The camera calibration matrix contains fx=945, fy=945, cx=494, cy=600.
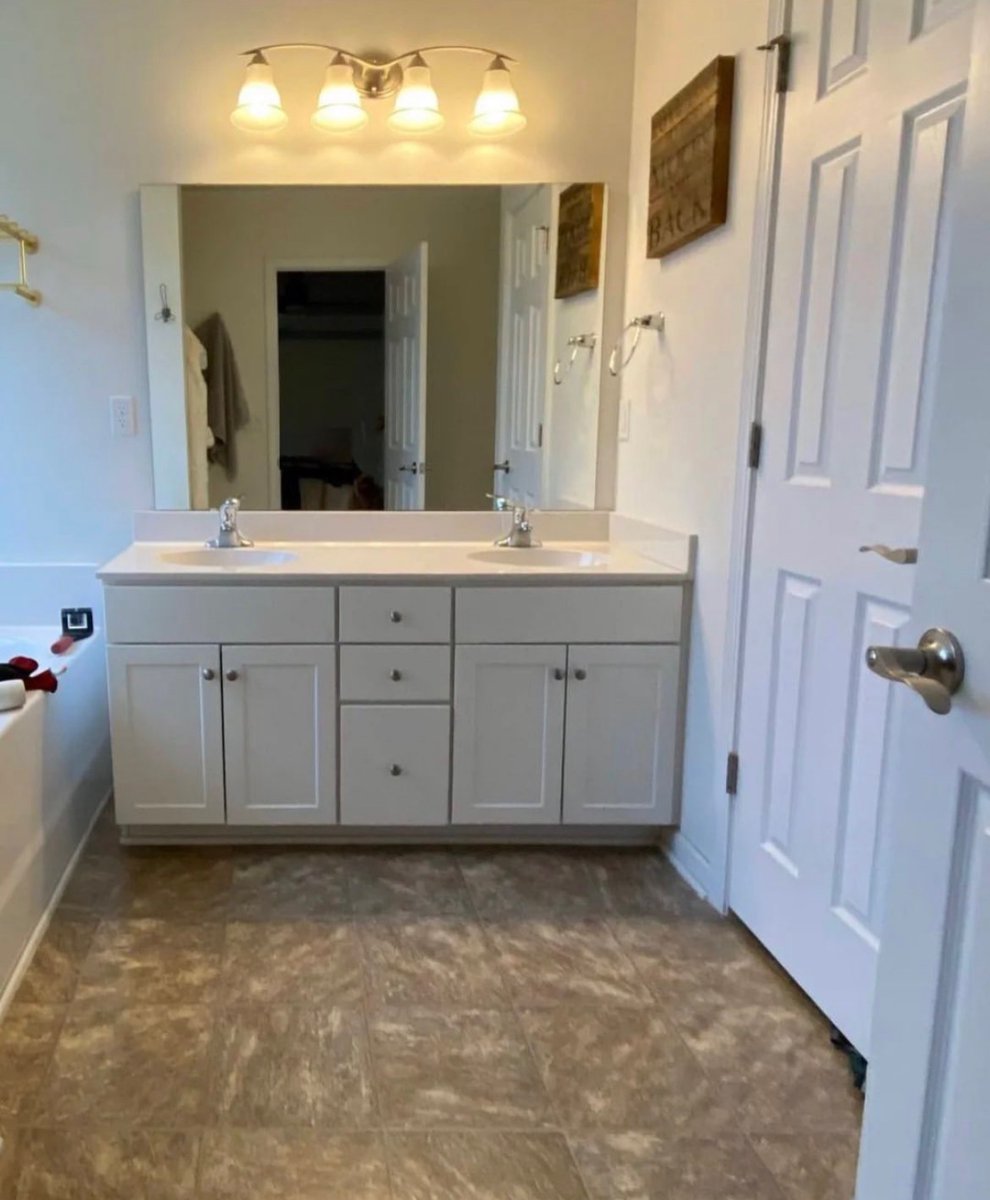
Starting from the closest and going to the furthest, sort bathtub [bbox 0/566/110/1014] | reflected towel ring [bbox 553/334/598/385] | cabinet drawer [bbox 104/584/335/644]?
bathtub [bbox 0/566/110/1014], cabinet drawer [bbox 104/584/335/644], reflected towel ring [bbox 553/334/598/385]

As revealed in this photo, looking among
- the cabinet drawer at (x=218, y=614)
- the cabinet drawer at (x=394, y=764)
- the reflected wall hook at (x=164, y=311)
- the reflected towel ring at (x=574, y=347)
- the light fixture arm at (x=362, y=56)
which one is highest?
the light fixture arm at (x=362, y=56)

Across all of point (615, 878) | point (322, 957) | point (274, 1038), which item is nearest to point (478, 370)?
point (615, 878)

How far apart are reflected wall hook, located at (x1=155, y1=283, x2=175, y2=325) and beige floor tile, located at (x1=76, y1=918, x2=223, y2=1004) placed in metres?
1.65

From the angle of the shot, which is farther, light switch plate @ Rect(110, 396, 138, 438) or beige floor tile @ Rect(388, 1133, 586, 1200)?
light switch plate @ Rect(110, 396, 138, 438)

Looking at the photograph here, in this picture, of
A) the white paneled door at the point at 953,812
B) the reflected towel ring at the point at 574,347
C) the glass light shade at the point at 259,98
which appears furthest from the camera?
the reflected towel ring at the point at 574,347

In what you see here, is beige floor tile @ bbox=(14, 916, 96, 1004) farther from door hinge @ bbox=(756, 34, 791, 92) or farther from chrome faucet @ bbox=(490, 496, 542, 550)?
door hinge @ bbox=(756, 34, 791, 92)

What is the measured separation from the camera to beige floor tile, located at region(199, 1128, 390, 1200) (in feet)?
4.50

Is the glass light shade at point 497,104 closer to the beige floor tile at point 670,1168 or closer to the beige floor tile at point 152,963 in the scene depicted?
the beige floor tile at point 152,963

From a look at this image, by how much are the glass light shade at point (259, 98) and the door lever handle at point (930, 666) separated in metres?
2.35

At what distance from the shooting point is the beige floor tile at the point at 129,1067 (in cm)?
152

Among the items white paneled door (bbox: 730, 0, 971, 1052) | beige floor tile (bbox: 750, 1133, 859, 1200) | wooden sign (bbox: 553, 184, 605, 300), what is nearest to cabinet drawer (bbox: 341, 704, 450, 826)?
white paneled door (bbox: 730, 0, 971, 1052)

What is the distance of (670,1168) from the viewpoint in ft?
4.70

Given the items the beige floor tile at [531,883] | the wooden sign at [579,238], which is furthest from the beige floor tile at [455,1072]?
the wooden sign at [579,238]

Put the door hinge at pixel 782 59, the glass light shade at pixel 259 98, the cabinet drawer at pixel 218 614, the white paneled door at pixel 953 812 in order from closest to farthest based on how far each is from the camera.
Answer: the white paneled door at pixel 953 812 < the door hinge at pixel 782 59 < the cabinet drawer at pixel 218 614 < the glass light shade at pixel 259 98
